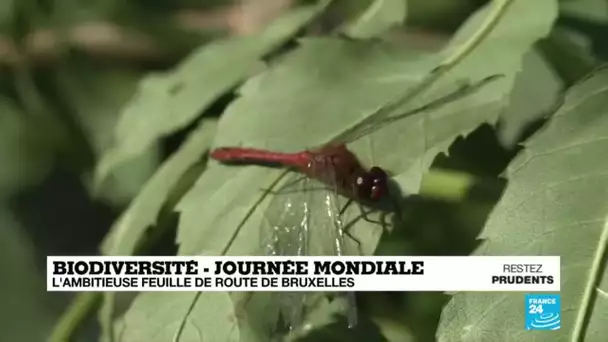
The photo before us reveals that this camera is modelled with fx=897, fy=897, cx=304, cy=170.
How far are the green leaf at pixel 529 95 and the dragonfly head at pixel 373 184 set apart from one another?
151mm

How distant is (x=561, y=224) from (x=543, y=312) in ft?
0.17

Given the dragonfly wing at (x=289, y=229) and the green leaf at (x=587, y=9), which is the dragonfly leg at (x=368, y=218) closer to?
the dragonfly wing at (x=289, y=229)

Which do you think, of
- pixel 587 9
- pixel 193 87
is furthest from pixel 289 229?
pixel 587 9

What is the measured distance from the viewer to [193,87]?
66 cm

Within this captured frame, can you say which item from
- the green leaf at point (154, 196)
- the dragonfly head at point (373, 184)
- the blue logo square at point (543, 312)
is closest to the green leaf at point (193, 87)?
the green leaf at point (154, 196)

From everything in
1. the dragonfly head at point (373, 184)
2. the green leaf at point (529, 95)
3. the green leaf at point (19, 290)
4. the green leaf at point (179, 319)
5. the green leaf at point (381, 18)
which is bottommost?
the green leaf at point (19, 290)

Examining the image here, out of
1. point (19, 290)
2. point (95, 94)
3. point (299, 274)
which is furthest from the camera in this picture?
point (95, 94)

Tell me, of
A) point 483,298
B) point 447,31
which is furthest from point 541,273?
point 447,31

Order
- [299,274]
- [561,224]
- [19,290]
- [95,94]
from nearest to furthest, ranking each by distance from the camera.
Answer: [561,224]
[299,274]
[19,290]
[95,94]

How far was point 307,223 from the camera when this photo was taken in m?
0.59

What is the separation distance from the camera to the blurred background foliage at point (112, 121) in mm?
623

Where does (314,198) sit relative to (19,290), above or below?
above

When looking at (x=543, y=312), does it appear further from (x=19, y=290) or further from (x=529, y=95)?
(x=19, y=290)

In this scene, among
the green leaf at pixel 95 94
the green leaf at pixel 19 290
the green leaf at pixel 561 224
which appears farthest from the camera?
the green leaf at pixel 95 94
